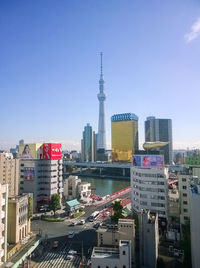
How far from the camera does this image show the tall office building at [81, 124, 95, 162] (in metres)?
159

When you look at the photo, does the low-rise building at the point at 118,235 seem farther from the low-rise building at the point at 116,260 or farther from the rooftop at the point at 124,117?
the rooftop at the point at 124,117

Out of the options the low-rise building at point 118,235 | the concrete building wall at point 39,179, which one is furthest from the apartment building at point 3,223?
the concrete building wall at point 39,179

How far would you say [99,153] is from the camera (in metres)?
160

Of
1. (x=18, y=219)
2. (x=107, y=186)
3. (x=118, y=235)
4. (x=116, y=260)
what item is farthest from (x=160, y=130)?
(x=116, y=260)

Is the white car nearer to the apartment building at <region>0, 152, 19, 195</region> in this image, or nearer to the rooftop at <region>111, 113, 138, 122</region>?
the apartment building at <region>0, 152, 19, 195</region>

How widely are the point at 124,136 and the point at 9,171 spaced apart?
92.7m

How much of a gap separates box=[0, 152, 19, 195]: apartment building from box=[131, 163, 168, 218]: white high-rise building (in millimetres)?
28752

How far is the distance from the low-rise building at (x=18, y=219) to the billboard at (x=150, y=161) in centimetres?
1908

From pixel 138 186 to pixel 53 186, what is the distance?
17.9 meters

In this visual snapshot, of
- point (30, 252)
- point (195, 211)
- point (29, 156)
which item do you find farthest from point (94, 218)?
point (195, 211)

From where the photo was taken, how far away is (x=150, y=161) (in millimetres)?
37594

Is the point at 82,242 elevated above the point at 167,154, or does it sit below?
below

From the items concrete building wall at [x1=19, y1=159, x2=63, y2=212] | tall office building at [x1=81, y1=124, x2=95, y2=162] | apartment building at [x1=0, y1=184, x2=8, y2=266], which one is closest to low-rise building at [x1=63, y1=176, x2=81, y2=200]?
concrete building wall at [x1=19, y1=159, x2=63, y2=212]

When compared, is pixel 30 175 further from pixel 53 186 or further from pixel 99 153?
pixel 99 153
